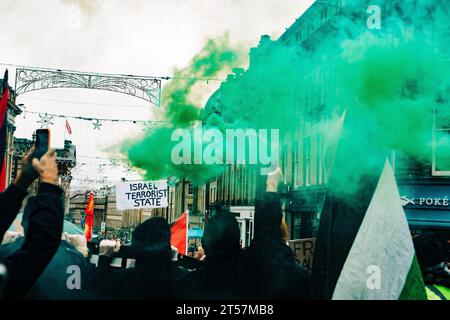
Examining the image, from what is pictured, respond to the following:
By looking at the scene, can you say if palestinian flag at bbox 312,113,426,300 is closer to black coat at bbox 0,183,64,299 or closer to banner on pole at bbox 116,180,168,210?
black coat at bbox 0,183,64,299

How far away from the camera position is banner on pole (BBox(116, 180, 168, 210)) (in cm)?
737

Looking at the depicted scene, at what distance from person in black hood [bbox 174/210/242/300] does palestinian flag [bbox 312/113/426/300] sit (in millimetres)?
630

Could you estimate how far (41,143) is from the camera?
3312 millimetres

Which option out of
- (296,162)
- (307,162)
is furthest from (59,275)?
(296,162)

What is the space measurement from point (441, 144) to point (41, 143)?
10.9m

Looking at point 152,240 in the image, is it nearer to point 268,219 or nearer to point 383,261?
point 268,219

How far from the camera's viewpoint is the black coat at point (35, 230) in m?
2.75

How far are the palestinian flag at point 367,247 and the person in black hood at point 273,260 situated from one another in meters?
0.44

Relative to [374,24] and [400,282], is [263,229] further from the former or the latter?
[374,24]

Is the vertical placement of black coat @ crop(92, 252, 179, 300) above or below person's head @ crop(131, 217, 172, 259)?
below

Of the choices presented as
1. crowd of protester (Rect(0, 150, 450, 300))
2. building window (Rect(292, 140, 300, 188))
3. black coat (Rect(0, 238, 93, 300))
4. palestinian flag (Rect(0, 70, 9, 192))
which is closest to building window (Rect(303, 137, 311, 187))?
building window (Rect(292, 140, 300, 188))

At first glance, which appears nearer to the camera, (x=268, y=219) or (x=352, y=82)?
(x=268, y=219)

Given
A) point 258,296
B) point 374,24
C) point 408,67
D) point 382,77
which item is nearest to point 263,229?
point 258,296

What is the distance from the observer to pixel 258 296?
12.0ft
